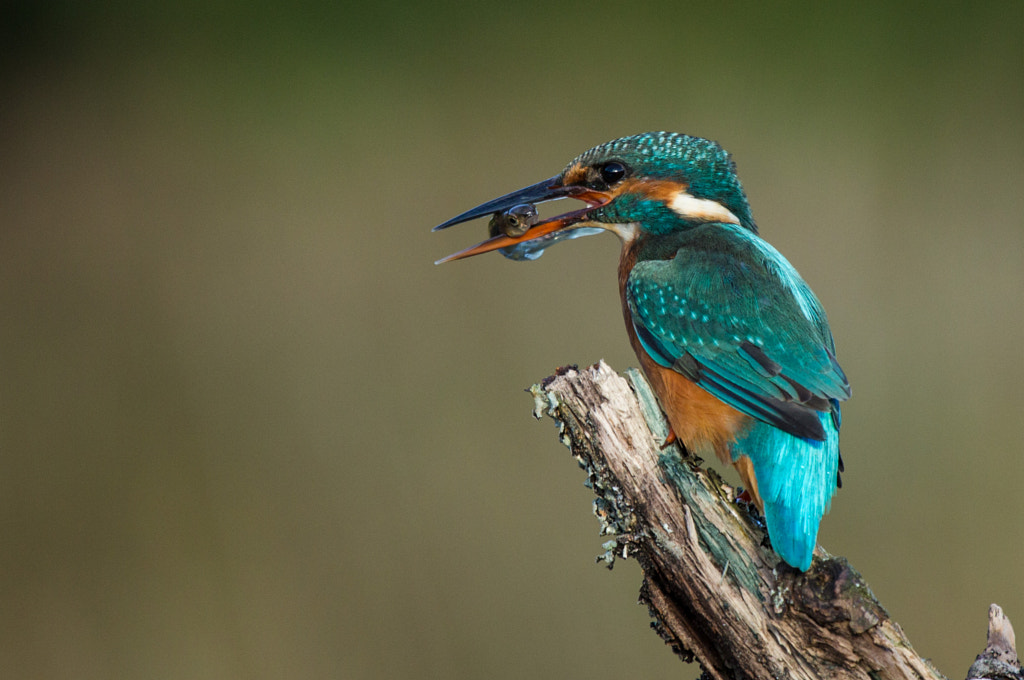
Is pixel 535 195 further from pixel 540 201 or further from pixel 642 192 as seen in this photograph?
pixel 642 192

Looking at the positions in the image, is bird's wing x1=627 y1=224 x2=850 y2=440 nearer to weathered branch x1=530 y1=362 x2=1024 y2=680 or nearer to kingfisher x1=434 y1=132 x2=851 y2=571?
kingfisher x1=434 y1=132 x2=851 y2=571

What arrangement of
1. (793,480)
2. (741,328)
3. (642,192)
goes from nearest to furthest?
(793,480) < (741,328) < (642,192)

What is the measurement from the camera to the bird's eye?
1507 millimetres

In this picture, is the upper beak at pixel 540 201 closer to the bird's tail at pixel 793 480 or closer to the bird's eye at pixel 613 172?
the bird's eye at pixel 613 172

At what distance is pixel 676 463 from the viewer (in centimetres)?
132

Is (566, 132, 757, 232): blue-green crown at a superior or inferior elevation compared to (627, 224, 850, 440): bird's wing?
superior

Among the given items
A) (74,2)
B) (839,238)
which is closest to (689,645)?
(839,238)

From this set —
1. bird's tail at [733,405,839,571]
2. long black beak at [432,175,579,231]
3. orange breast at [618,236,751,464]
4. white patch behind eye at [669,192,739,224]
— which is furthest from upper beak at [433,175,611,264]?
bird's tail at [733,405,839,571]

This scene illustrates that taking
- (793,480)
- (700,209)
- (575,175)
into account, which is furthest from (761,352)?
(575,175)

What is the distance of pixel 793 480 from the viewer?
1.21 m

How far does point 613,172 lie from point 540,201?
0.14 m

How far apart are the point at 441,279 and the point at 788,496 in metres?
1.58

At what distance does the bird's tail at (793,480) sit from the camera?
1.16m

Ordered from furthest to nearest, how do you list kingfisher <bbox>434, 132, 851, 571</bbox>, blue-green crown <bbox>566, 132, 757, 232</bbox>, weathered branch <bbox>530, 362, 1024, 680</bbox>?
1. blue-green crown <bbox>566, 132, 757, 232</bbox>
2. kingfisher <bbox>434, 132, 851, 571</bbox>
3. weathered branch <bbox>530, 362, 1024, 680</bbox>
